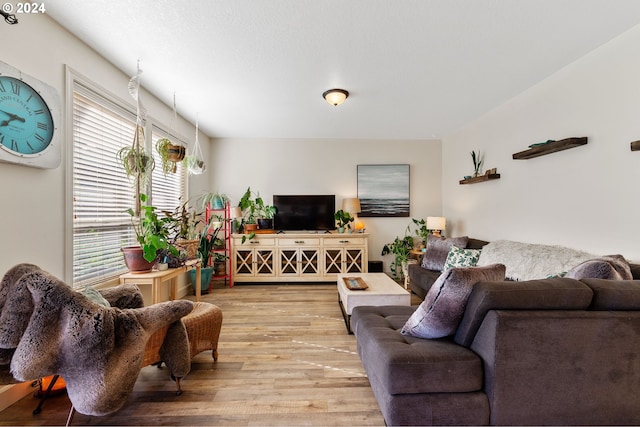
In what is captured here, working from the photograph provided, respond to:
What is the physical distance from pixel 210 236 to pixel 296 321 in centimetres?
207

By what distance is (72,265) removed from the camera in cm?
199

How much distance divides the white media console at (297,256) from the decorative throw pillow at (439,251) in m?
0.99

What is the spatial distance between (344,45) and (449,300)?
190cm

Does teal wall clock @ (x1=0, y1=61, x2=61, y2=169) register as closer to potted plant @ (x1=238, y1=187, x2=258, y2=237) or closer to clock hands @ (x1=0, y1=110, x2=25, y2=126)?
clock hands @ (x1=0, y1=110, x2=25, y2=126)

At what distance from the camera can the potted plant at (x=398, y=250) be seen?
438 cm

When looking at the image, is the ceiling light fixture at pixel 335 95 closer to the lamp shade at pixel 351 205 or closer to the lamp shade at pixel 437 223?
the lamp shade at pixel 351 205

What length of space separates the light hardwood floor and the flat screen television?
6.58 ft

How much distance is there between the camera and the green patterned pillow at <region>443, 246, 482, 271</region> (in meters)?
3.02

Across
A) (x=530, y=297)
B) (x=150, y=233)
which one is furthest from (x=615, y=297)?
(x=150, y=233)

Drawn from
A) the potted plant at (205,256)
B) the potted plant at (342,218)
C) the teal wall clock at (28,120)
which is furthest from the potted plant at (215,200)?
the teal wall clock at (28,120)

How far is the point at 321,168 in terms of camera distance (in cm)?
473

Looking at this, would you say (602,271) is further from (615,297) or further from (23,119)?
(23,119)

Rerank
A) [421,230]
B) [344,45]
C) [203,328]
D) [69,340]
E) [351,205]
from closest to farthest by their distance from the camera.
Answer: [69,340] < [203,328] < [344,45] < [351,205] < [421,230]

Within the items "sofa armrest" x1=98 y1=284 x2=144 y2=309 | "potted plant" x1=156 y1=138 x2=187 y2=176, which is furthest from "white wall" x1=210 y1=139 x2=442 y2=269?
"sofa armrest" x1=98 y1=284 x2=144 y2=309
